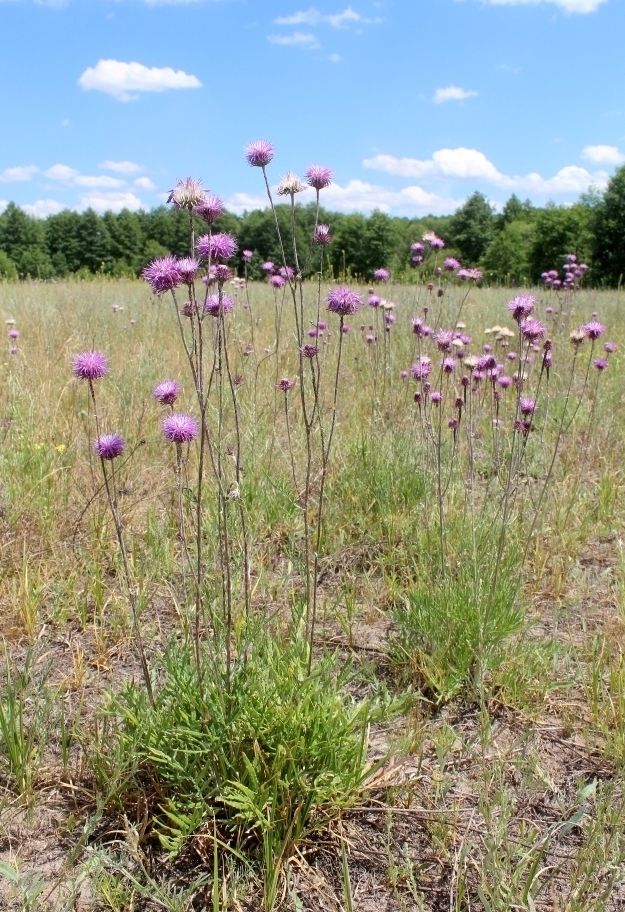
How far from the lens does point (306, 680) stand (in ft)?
5.16

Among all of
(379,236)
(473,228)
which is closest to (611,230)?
(379,236)

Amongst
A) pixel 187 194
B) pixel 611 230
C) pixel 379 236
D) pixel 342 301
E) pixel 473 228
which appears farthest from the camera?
pixel 473 228

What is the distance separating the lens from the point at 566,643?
2268mm

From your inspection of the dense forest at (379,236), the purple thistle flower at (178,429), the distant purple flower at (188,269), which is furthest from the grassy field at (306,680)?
the dense forest at (379,236)

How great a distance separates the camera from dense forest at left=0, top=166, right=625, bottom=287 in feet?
106

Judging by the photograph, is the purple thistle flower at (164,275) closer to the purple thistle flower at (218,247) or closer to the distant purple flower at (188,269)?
the distant purple flower at (188,269)

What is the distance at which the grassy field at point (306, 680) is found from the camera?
145 cm

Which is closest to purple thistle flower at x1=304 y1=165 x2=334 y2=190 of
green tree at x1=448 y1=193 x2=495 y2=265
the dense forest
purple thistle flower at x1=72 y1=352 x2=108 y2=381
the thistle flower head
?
the thistle flower head

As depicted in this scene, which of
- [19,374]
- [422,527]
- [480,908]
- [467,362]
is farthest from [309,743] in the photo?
[19,374]

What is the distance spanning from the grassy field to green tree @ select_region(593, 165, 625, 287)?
31.6 metres

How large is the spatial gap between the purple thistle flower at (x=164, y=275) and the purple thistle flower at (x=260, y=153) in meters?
0.43

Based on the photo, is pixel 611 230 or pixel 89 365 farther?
pixel 611 230

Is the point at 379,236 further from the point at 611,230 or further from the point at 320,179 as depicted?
the point at 320,179

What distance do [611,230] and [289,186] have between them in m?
35.0
